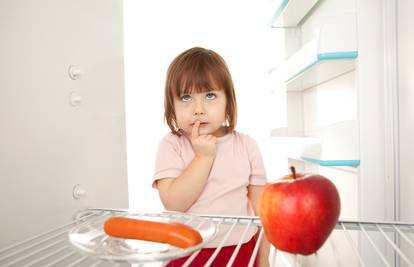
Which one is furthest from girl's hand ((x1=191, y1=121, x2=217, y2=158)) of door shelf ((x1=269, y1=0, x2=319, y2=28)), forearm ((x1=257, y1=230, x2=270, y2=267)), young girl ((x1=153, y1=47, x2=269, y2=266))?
door shelf ((x1=269, y1=0, x2=319, y2=28))

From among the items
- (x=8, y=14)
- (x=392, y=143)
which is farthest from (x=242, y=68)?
(x=8, y=14)

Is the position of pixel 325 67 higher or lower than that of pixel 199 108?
higher

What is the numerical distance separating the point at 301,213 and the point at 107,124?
66 cm

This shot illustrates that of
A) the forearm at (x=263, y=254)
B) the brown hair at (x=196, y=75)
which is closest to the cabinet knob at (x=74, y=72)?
the brown hair at (x=196, y=75)

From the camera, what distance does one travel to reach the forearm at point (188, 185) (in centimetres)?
84

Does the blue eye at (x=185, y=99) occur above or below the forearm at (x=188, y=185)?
above

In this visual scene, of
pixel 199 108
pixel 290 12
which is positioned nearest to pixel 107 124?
pixel 199 108

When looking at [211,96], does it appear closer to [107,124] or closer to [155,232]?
[107,124]

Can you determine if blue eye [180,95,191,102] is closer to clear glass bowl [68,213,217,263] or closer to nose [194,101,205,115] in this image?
nose [194,101,205,115]

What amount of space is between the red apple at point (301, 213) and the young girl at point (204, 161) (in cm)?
39

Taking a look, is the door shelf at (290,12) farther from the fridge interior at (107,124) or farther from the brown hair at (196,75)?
the brown hair at (196,75)

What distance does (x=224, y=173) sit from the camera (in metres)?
0.94

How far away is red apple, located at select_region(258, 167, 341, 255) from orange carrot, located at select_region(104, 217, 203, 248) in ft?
0.34

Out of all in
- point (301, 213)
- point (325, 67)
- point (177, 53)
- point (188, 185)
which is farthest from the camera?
point (177, 53)
